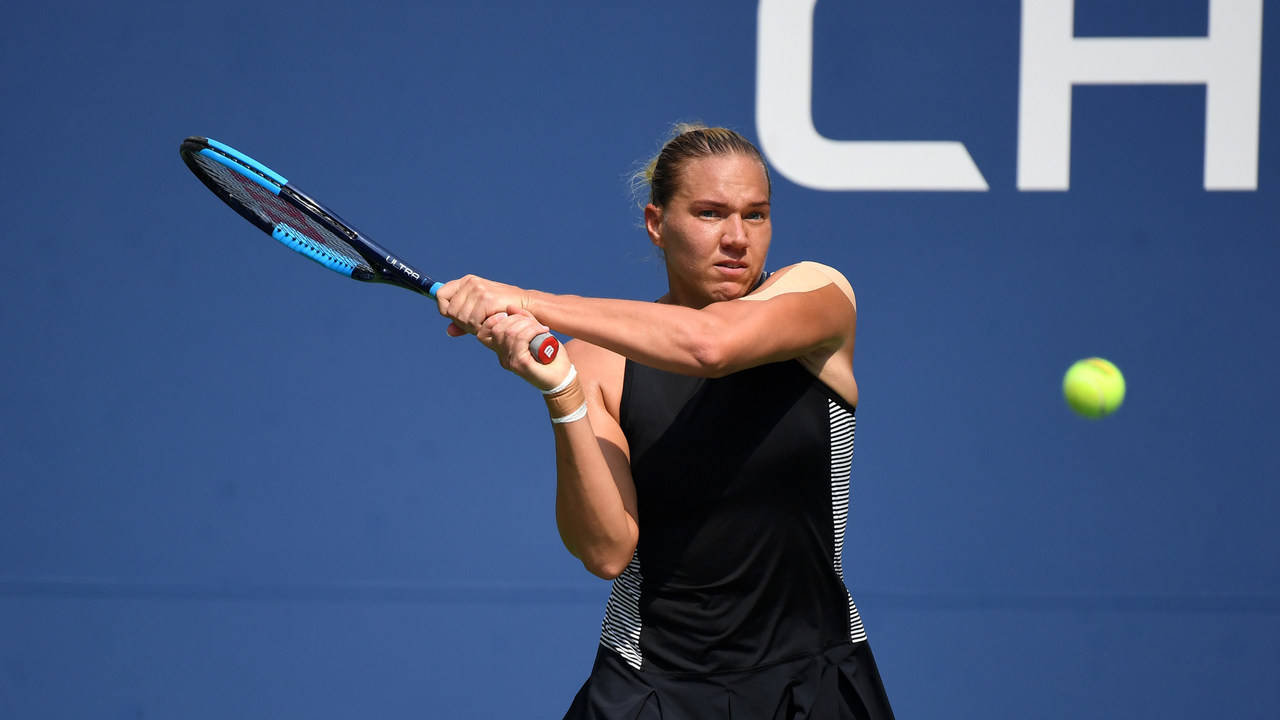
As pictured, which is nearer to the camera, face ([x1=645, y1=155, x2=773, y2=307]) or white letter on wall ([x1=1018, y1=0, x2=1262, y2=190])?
face ([x1=645, y1=155, x2=773, y2=307])

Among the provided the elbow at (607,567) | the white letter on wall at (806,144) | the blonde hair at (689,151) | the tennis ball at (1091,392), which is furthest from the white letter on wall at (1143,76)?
the elbow at (607,567)

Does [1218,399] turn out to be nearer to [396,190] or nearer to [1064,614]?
[1064,614]

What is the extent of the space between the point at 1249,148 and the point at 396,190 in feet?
7.69

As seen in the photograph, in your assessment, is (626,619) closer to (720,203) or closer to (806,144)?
(720,203)

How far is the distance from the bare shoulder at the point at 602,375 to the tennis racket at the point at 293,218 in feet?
0.91

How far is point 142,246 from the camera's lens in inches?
133

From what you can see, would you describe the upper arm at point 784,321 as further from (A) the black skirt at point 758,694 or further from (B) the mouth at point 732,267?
(A) the black skirt at point 758,694

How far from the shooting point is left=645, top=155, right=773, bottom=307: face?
1.93 metres

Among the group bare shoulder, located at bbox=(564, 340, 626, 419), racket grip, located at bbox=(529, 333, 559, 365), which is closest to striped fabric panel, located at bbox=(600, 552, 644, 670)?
bare shoulder, located at bbox=(564, 340, 626, 419)

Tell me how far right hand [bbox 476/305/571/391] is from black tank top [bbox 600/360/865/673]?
0.69ft

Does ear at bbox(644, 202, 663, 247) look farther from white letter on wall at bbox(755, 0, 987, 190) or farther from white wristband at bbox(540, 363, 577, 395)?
white letter on wall at bbox(755, 0, 987, 190)

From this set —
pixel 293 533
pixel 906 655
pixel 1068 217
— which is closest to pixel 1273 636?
pixel 906 655

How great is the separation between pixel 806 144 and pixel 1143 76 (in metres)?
0.93

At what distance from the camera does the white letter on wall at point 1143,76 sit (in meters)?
3.25
